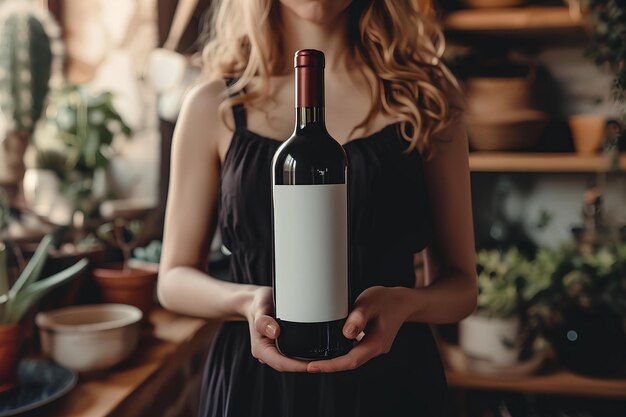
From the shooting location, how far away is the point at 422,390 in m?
0.84

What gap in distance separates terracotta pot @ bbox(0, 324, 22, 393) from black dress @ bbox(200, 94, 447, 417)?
370 mm

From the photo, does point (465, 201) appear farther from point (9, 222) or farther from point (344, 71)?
point (9, 222)

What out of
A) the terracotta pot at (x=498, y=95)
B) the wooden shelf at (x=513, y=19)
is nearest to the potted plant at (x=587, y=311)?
the terracotta pot at (x=498, y=95)

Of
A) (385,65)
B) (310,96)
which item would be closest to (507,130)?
(385,65)

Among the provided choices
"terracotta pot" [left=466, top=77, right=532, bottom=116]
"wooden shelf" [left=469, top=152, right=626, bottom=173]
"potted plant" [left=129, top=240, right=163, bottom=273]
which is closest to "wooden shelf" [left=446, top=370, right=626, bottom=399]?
"wooden shelf" [left=469, top=152, right=626, bottom=173]

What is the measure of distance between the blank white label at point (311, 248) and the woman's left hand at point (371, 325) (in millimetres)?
26

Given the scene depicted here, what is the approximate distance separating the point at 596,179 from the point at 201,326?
1.37 metres

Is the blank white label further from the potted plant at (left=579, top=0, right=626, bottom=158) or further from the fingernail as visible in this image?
the potted plant at (left=579, top=0, right=626, bottom=158)

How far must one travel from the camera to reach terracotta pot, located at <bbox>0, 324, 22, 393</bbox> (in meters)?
0.99

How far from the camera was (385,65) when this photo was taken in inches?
34.2

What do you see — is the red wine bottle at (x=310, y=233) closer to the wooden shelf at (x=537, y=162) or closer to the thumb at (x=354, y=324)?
the thumb at (x=354, y=324)

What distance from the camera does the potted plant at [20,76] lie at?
52.9 inches

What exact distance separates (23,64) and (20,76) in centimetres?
3

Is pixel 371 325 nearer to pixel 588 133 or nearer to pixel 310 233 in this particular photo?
pixel 310 233
